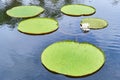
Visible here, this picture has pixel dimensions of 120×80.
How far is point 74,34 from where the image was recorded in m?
3.42

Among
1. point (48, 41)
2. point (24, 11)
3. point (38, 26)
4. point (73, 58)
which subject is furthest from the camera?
point (24, 11)

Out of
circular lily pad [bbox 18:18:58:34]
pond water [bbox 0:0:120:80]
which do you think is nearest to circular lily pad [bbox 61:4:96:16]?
pond water [bbox 0:0:120:80]

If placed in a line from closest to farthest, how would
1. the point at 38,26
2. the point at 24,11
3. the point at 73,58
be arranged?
the point at 73,58, the point at 38,26, the point at 24,11

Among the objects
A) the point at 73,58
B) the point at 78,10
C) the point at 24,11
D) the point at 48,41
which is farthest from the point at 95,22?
the point at 24,11

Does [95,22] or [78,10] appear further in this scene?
[78,10]

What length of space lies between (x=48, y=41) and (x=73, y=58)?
0.63m

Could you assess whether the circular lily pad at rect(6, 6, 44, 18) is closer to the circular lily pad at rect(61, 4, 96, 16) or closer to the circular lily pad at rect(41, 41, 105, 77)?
the circular lily pad at rect(61, 4, 96, 16)

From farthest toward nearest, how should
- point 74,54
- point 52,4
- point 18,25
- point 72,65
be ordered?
point 52,4, point 18,25, point 74,54, point 72,65

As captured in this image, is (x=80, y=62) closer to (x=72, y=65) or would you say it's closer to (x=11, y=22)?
(x=72, y=65)

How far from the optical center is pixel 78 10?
13.9ft

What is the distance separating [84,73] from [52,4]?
241 cm

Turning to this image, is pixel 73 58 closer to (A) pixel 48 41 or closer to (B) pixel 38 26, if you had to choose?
(A) pixel 48 41

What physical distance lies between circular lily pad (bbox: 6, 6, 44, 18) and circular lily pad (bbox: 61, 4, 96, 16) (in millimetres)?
512

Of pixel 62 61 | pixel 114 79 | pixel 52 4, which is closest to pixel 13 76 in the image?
pixel 62 61
